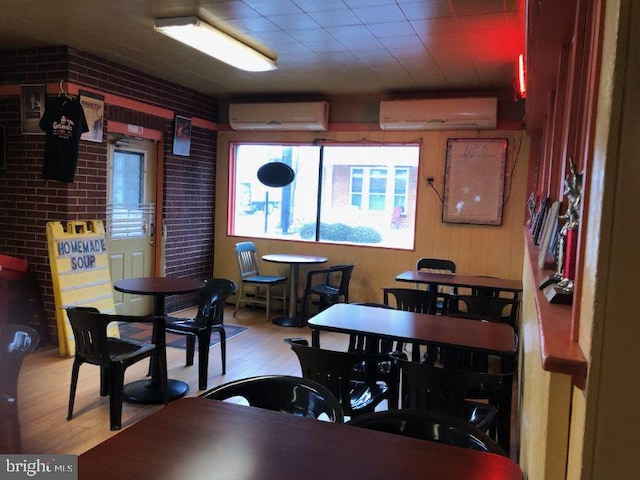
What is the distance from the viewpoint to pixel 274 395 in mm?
1812

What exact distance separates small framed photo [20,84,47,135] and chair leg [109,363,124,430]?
2441 mm

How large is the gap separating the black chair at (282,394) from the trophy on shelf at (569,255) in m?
0.77

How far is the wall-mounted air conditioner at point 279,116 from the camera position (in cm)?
573

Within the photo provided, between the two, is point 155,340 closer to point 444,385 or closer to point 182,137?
point 444,385

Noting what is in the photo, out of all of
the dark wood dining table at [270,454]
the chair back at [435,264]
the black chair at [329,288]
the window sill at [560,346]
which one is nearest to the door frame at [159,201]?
the black chair at [329,288]

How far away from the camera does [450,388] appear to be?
200 cm

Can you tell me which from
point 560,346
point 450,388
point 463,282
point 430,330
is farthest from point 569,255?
point 463,282

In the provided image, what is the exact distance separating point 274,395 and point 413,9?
2497 millimetres

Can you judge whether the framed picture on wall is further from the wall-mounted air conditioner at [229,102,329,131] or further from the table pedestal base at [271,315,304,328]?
the table pedestal base at [271,315,304,328]

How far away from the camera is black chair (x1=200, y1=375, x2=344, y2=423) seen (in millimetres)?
1733

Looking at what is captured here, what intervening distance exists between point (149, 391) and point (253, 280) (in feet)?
7.69

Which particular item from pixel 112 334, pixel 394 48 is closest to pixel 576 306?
pixel 394 48

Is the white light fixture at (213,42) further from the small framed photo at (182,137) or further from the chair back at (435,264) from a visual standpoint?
the chair back at (435,264)

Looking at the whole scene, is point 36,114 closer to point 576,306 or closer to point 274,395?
point 274,395
